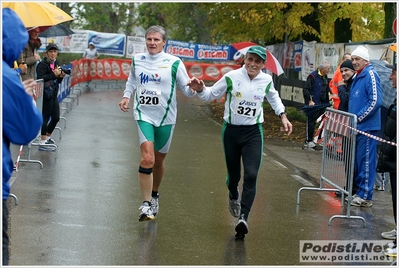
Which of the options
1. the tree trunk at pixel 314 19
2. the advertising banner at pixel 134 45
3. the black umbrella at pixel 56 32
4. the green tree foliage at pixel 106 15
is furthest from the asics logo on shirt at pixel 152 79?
the green tree foliage at pixel 106 15

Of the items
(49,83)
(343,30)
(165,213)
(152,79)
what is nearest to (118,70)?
(343,30)

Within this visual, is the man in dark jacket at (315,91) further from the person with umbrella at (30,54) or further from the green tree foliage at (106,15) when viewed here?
the green tree foliage at (106,15)

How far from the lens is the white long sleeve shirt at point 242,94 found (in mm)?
7754

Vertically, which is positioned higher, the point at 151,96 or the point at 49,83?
the point at 151,96

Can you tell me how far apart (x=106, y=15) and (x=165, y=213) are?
52.3m

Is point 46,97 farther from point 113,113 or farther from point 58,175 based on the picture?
point 113,113

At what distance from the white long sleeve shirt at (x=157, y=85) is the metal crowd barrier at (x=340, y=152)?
215 cm

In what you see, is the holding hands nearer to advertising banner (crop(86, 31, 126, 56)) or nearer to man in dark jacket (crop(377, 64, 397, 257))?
man in dark jacket (crop(377, 64, 397, 257))

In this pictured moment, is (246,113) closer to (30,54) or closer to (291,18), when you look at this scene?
(30,54)

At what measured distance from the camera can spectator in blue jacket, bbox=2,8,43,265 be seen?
4367 millimetres

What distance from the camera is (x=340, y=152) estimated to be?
376 inches

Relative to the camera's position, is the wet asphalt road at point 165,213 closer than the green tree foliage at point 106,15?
Yes

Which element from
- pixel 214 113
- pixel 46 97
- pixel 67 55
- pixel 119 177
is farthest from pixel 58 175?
pixel 67 55

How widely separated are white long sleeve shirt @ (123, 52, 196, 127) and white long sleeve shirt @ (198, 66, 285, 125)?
0.37 metres
